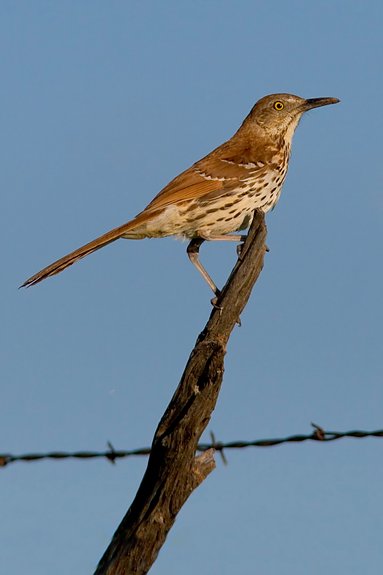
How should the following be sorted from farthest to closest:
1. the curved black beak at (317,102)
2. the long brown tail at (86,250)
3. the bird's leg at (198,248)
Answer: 1. the curved black beak at (317,102)
2. the bird's leg at (198,248)
3. the long brown tail at (86,250)

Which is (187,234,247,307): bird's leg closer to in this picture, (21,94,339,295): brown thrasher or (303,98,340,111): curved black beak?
(21,94,339,295): brown thrasher

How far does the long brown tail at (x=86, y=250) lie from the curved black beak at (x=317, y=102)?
7.44ft

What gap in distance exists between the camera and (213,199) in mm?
7426

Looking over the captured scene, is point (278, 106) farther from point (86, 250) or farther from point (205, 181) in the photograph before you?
point (86, 250)

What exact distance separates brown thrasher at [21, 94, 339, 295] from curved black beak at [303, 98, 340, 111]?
0.62 m

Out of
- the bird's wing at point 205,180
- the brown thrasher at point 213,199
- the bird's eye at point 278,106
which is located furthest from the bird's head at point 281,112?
the bird's wing at point 205,180

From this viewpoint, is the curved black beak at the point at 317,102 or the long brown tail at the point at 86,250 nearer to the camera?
the long brown tail at the point at 86,250

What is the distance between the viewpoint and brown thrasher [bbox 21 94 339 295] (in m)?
7.18

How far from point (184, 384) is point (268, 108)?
5344mm

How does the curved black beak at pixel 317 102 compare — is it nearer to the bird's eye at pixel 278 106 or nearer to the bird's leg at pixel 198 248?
the bird's eye at pixel 278 106

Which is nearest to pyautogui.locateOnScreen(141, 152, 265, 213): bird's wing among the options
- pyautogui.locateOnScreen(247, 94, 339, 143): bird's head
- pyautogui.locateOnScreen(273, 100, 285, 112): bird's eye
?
pyautogui.locateOnScreen(247, 94, 339, 143): bird's head

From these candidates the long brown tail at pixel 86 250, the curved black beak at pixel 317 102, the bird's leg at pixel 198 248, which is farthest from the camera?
the curved black beak at pixel 317 102

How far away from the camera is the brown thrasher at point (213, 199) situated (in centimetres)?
718

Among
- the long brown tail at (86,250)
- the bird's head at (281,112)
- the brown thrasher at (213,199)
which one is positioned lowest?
the long brown tail at (86,250)
